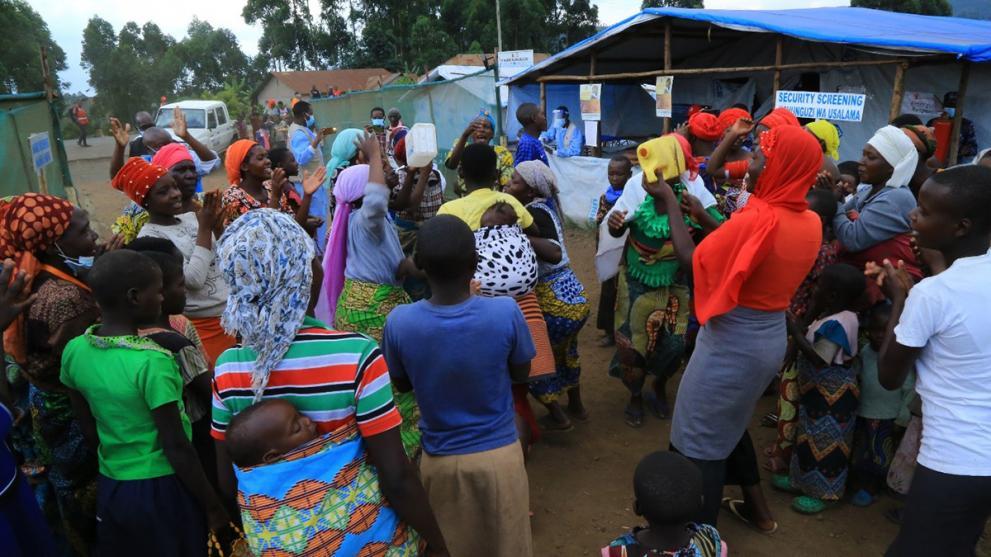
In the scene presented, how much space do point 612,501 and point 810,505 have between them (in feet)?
3.45

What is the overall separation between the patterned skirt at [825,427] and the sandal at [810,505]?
0.10ft

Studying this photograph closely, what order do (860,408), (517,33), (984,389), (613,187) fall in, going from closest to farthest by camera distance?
1. (984,389)
2. (860,408)
3. (613,187)
4. (517,33)

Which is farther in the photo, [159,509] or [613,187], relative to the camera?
[613,187]

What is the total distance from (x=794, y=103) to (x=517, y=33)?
32.5 meters

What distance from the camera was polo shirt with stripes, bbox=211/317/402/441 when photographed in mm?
1617

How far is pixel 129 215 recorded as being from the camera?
140 inches

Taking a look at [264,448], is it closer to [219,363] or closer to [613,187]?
[219,363]

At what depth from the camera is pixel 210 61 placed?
60500 mm

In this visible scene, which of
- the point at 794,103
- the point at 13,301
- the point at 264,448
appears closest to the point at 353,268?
the point at 13,301

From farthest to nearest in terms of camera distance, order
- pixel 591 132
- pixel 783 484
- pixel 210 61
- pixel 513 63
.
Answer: pixel 210 61 → pixel 513 63 → pixel 591 132 → pixel 783 484

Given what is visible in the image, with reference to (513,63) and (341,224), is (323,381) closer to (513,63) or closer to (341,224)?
(341,224)

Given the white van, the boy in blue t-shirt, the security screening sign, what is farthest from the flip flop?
the white van

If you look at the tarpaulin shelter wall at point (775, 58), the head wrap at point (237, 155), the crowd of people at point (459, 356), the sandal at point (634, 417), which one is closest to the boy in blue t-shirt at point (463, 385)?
the crowd of people at point (459, 356)

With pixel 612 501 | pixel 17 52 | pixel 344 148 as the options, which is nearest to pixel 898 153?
pixel 612 501
